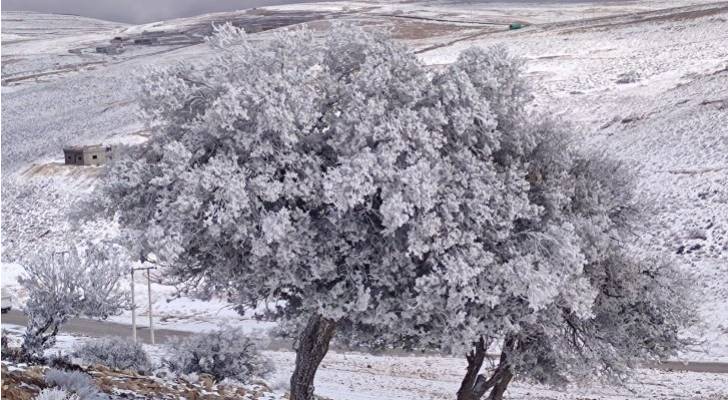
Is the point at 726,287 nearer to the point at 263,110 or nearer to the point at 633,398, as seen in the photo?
the point at 633,398

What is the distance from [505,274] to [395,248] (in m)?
1.41

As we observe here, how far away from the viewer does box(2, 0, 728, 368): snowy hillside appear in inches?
1414

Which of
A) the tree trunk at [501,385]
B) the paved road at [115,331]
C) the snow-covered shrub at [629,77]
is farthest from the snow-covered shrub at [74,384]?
the snow-covered shrub at [629,77]

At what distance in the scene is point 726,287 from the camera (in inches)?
1257

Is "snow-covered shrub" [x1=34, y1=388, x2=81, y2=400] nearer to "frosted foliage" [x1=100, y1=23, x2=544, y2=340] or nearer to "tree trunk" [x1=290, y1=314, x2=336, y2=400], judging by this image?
"frosted foliage" [x1=100, y1=23, x2=544, y2=340]

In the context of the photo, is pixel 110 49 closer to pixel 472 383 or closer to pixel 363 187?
pixel 472 383

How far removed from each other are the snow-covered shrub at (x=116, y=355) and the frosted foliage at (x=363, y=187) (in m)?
5.87

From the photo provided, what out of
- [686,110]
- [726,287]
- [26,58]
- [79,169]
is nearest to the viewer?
[726,287]

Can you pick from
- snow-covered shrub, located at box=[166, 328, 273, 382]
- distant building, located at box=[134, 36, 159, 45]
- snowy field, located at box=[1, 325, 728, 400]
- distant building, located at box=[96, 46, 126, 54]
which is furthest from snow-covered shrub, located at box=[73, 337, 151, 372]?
distant building, located at box=[134, 36, 159, 45]

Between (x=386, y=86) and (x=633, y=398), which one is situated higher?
(x=386, y=86)

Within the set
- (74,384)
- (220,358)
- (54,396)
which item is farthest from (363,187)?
(220,358)

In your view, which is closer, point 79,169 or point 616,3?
point 79,169

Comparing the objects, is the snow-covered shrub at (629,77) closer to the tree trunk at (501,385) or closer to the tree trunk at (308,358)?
the tree trunk at (501,385)

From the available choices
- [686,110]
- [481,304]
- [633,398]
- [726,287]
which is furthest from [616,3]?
[481,304]
